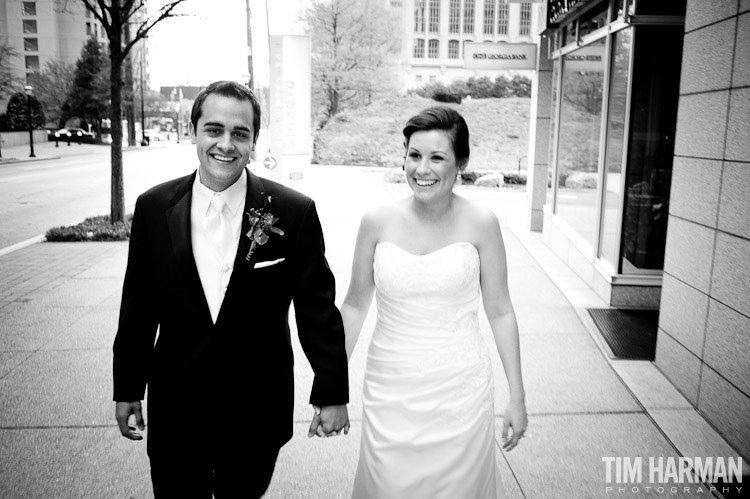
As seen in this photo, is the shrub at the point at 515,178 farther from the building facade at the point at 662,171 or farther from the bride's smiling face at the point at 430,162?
→ the bride's smiling face at the point at 430,162

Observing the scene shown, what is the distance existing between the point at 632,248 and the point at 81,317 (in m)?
6.36

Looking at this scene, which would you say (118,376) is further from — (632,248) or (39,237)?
(39,237)

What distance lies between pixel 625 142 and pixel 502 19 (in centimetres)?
8909

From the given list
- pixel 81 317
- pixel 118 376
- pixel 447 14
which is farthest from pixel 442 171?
pixel 447 14

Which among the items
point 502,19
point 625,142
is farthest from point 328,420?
point 502,19

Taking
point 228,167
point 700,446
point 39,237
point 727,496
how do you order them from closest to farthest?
point 228,167, point 727,496, point 700,446, point 39,237

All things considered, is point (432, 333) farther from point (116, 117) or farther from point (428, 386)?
point (116, 117)

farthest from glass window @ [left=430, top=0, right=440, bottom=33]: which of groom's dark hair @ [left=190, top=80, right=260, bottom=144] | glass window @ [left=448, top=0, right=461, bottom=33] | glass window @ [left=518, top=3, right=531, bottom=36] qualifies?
groom's dark hair @ [left=190, top=80, right=260, bottom=144]

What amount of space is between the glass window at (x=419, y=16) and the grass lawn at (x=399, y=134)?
51.6 meters

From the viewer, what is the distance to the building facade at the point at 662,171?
437 cm

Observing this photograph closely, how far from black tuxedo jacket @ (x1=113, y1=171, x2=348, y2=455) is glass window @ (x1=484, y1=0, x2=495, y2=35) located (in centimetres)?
9448

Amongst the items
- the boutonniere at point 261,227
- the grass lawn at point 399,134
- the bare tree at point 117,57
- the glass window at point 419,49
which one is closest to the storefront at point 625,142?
the boutonniere at point 261,227

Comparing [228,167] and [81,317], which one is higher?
[228,167]

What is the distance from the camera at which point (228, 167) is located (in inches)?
98.8
